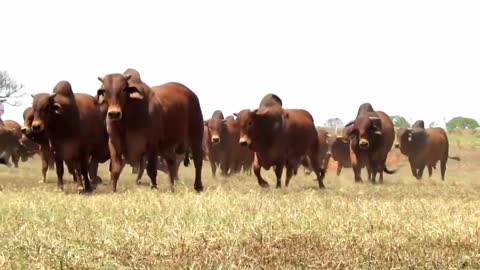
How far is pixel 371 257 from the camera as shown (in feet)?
14.9

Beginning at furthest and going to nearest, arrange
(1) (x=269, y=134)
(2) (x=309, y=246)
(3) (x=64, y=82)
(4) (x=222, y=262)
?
(1) (x=269, y=134) → (3) (x=64, y=82) → (2) (x=309, y=246) → (4) (x=222, y=262)

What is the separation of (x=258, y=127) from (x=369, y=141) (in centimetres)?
441

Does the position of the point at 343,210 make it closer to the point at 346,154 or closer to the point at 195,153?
the point at 195,153

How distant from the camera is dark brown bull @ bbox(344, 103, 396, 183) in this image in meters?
17.6

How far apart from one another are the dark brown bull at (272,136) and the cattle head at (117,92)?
15.2 ft

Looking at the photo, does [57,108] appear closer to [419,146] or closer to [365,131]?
[365,131]

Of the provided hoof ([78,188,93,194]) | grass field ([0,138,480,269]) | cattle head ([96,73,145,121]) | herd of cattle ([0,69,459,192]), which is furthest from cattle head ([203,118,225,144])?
grass field ([0,138,480,269])

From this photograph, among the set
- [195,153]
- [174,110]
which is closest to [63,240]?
[174,110]

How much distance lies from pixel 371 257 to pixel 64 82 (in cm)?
847

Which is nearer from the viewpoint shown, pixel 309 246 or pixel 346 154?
pixel 309 246

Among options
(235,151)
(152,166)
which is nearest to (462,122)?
(235,151)

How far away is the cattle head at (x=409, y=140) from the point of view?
25.1 m

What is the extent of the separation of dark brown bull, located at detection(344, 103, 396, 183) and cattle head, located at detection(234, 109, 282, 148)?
3.77m

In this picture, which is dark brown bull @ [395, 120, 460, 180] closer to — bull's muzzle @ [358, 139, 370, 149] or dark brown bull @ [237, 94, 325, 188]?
bull's muzzle @ [358, 139, 370, 149]
